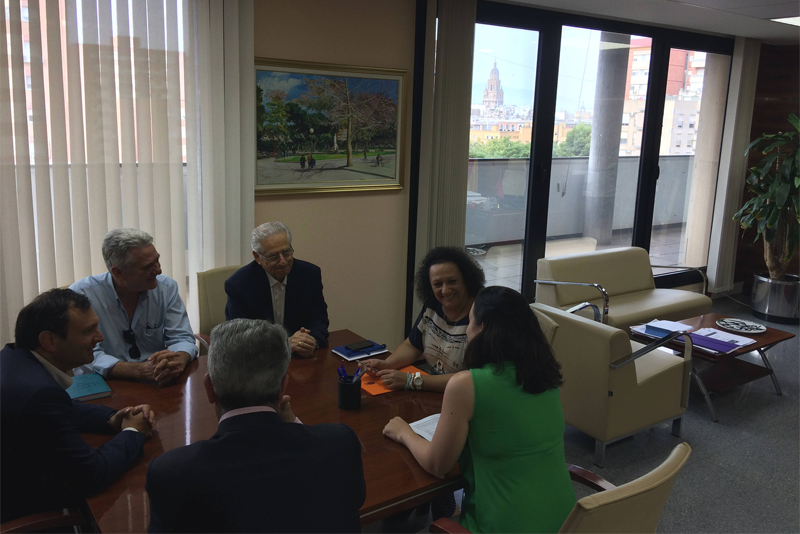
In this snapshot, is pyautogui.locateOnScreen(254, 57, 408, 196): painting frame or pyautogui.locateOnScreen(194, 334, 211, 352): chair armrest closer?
pyautogui.locateOnScreen(194, 334, 211, 352): chair armrest

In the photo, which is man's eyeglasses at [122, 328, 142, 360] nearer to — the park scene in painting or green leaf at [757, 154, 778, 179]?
the park scene in painting

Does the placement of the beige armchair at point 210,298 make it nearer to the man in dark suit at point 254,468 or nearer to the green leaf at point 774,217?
the man in dark suit at point 254,468

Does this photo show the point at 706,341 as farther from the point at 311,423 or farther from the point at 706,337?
the point at 311,423

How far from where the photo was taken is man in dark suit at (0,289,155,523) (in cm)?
176

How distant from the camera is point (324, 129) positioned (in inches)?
174

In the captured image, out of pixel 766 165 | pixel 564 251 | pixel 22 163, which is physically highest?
pixel 766 165

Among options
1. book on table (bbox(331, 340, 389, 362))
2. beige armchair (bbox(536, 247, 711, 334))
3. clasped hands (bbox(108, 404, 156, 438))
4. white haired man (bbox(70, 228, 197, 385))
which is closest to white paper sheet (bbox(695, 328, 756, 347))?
beige armchair (bbox(536, 247, 711, 334))

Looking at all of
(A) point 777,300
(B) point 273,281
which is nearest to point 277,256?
(B) point 273,281

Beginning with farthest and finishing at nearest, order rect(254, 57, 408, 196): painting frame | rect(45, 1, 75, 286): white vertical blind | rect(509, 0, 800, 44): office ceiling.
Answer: rect(509, 0, 800, 44): office ceiling
rect(254, 57, 408, 196): painting frame
rect(45, 1, 75, 286): white vertical blind

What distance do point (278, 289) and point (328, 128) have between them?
1.56 meters

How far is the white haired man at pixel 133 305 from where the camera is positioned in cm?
290

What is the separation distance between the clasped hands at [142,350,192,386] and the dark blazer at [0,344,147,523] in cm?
68

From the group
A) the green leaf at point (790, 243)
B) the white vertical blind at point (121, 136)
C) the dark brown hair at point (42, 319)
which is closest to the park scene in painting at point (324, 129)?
the white vertical blind at point (121, 136)

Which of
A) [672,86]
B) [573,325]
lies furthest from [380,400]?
[672,86]
